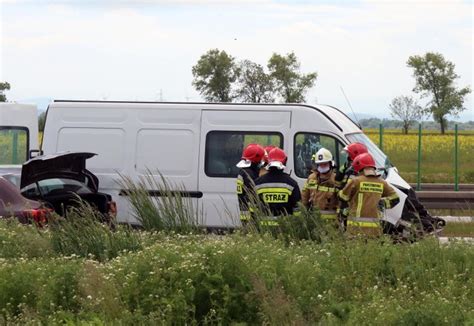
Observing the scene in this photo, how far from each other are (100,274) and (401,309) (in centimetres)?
242

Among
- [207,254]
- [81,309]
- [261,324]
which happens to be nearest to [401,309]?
[261,324]

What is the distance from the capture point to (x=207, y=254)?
7.92 m

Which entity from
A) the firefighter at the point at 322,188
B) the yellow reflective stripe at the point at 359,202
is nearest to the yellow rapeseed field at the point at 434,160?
the firefighter at the point at 322,188

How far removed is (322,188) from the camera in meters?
11.2

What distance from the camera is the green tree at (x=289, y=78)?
1522 inches

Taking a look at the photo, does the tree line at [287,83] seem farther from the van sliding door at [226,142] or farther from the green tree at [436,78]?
the van sliding door at [226,142]

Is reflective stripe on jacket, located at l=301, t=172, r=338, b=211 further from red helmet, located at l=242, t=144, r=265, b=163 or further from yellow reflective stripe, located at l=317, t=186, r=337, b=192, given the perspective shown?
red helmet, located at l=242, t=144, r=265, b=163

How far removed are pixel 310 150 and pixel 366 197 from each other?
2.89 metres

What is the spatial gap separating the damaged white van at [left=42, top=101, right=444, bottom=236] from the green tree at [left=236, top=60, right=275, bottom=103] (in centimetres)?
2178

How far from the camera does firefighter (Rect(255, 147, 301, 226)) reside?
10.8 meters

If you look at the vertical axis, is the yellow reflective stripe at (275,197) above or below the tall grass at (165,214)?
above

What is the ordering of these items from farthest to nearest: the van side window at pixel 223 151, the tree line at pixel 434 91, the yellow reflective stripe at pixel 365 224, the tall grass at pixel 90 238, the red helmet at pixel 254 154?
the tree line at pixel 434 91, the van side window at pixel 223 151, the red helmet at pixel 254 154, the yellow reflective stripe at pixel 365 224, the tall grass at pixel 90 238

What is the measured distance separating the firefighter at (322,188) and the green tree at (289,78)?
26.5 metres

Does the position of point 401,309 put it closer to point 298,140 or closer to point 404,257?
point 404,257
